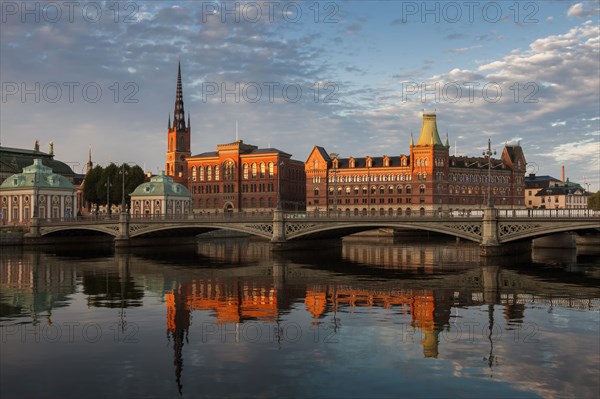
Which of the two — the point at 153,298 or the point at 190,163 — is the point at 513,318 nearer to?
the point at 153,298

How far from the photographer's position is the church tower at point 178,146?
18450 cm

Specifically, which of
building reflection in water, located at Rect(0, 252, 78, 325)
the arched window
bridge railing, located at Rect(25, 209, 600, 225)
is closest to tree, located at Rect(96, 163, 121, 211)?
bridge railing, located at Rect(25, 209, 600, 225)

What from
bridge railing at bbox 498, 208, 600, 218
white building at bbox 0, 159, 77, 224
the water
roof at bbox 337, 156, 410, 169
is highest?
roof at bbox 337, 156, 410, 169

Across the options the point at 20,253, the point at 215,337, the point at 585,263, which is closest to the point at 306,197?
the point at 20,253

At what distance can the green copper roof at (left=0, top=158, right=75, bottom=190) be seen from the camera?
389 feet

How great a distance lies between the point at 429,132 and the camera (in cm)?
15188

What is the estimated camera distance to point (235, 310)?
1409 inches

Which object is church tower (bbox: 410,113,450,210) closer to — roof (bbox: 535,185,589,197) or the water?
roof (bbox: 535,185,589,197)

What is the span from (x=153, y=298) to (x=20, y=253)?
5327 cm

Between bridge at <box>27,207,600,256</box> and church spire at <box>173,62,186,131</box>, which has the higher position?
church spire at <box>173,62,186,131</box>

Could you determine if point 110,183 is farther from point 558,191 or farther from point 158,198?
point 558,191

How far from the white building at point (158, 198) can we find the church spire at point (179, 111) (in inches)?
2075

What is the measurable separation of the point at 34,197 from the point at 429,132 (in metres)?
92.3

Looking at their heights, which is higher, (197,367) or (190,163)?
(190,163)
